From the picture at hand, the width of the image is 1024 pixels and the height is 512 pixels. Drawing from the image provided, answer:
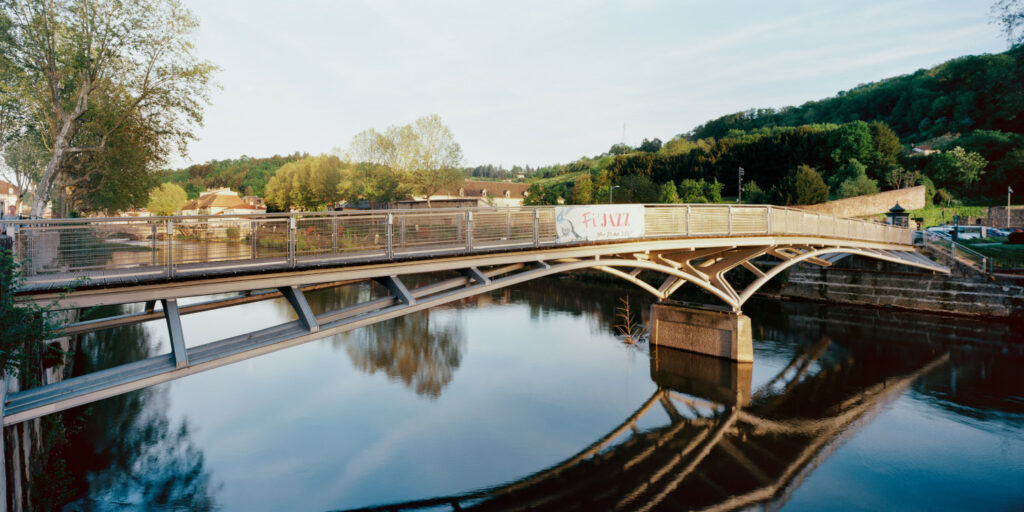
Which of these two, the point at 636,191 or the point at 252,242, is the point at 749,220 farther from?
the point at 636,191

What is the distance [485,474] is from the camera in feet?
44.1

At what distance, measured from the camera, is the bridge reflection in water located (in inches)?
488

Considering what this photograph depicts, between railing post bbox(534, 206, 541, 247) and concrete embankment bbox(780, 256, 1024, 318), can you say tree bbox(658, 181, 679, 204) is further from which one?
railing post bbox(534, 206, 541, 247)

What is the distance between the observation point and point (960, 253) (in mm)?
34344

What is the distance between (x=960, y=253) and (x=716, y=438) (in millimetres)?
30320

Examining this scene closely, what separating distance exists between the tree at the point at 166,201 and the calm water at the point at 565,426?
76.9m

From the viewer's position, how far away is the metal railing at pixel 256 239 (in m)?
8.21

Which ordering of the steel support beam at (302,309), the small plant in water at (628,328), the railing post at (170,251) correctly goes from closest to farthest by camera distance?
the railing post at (170,251)
the steel support beam at (302,309)
the small plant in water at (628,328)

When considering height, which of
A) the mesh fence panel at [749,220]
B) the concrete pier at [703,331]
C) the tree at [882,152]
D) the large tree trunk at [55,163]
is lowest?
the concrete pier at [703,331]

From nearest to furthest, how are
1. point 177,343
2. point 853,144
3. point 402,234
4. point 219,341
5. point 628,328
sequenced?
point 177,343 < point 219,341 < point 402,234 < point 628,328 < point 853,144

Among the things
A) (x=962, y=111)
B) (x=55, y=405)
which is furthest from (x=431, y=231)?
(x=962, y=111)

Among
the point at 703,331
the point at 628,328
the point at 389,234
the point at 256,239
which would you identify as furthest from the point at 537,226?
the point at 628,328

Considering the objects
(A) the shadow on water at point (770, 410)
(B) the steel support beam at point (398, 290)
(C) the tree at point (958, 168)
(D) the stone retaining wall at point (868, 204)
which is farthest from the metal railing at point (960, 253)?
(B) the steel support beam at point (398, 290)

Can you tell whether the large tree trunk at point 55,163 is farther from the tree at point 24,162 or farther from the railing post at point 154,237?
the tree at point 24,162
